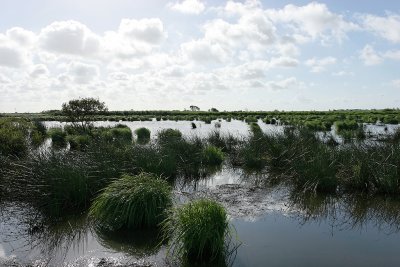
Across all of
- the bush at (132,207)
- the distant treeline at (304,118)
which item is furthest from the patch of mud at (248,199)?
the distant treeline at (304,118)

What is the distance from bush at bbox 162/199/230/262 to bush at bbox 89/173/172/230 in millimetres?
1602

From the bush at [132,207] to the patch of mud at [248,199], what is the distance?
2.28 metres

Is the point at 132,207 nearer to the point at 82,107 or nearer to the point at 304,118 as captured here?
the point at 82,107

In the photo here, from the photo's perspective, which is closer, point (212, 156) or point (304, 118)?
point (212, 156)

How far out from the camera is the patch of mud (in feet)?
36.3

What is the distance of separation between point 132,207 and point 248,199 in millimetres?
4542

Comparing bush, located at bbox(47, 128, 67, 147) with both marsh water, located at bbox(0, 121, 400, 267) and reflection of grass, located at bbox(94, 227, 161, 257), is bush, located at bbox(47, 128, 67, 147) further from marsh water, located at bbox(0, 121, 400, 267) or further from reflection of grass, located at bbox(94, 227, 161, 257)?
reflection of grass, located at bbox(94, 227, 161, 257)

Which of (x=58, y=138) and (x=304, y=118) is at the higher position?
(x=304, y=118)

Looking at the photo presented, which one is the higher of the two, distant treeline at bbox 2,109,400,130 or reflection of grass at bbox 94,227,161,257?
distant treeline at bbox 2,109,400,130

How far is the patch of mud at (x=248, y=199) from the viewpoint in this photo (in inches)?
436

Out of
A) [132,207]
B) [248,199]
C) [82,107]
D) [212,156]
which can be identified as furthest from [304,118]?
[132,207]

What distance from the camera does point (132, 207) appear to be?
357 inches

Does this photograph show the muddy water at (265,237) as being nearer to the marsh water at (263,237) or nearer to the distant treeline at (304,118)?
the marsh water at (263,237)

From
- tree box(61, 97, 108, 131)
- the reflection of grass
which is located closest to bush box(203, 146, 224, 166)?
the reflection of grass
